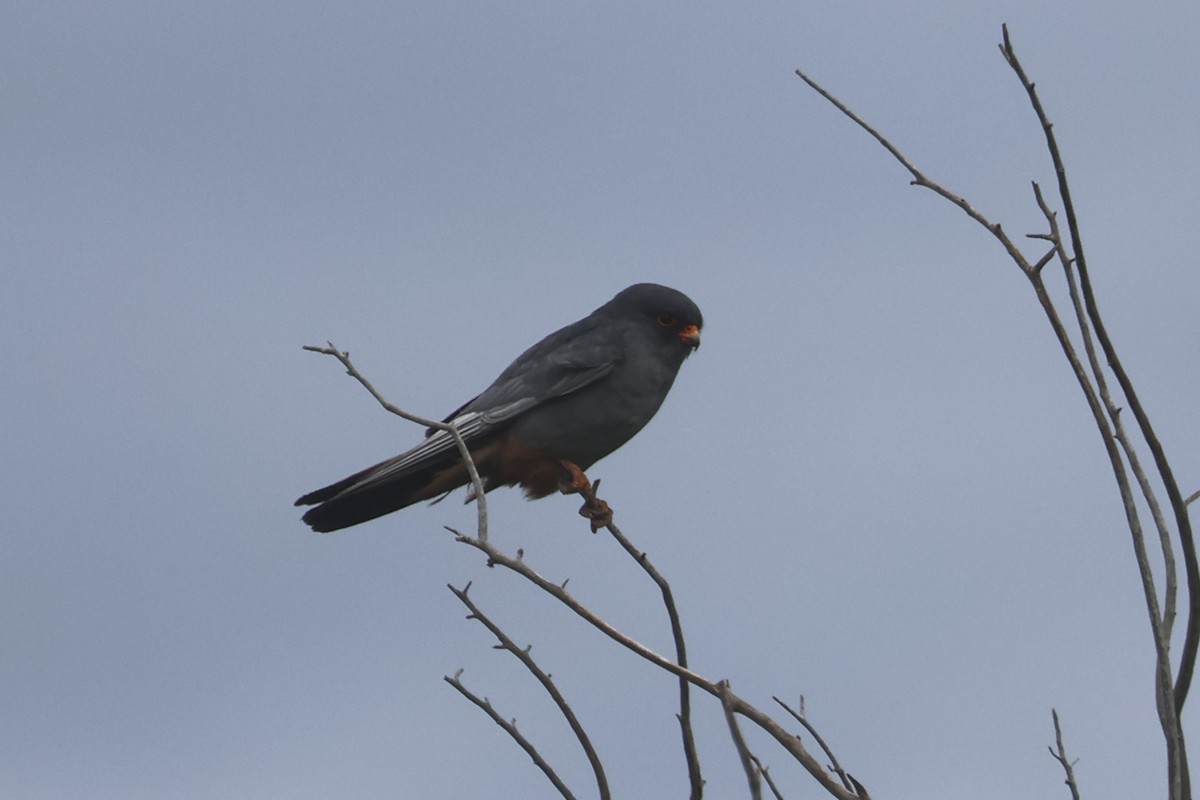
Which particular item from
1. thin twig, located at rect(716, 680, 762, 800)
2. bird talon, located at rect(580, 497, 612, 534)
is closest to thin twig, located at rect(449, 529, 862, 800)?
thin twig, located at rect(716, 680, 762, 800)

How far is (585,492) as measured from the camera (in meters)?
8.19

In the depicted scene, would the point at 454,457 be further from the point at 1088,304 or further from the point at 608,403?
the point at 1088,304

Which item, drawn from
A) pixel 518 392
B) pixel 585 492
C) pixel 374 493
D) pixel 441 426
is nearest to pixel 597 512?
pixel 585 492

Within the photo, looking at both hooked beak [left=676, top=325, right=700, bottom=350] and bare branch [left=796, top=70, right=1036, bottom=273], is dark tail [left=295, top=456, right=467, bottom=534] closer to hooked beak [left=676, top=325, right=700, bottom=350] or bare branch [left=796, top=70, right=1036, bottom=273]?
hooked beak [left=676, top=325, right=700, bottom=350]

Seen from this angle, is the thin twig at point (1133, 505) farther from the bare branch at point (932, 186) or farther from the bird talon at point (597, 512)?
the bird talon at point (597, 512)

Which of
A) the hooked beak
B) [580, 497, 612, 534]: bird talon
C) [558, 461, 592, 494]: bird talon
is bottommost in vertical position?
[580, 497, 612, 534]: bird talon

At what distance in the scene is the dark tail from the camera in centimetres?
819

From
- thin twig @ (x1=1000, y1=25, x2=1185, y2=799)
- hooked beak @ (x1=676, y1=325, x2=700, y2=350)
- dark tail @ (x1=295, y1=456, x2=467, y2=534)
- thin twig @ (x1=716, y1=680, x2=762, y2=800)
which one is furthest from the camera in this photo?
hooked beak @ (x1=676, y1=325, x2=700, y2=350)

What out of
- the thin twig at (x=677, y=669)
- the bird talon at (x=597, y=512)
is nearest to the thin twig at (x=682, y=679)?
the thin twig at (x=677, y=669)

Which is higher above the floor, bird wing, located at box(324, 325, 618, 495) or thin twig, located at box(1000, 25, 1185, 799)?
bird wing, located at box(324, 325, 618, 495)

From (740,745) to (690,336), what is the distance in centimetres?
629

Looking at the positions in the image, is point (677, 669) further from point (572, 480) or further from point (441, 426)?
point (572, 480)

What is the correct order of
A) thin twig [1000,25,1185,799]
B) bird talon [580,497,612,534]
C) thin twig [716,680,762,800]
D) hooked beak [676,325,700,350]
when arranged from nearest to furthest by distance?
1. thin twig [716,680,762,800]
2. thin twig [1000,25,1185,799]
3. bird talon [580,497,612,534]
4. hooked beak [676,325,700,350]

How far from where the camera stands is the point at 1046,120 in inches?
143
